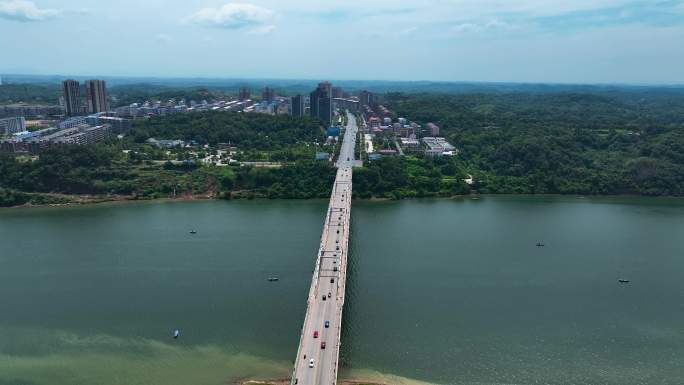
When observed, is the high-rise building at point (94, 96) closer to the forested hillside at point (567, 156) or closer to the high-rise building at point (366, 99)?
the high-rise building at point (366, 99)

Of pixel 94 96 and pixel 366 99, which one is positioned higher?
pixel 94 96

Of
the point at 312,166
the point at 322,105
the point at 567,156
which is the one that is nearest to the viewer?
the point at 312,166

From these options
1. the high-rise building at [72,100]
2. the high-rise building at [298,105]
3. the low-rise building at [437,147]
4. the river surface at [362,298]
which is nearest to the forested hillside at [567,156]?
the low-rise building at [437,147]

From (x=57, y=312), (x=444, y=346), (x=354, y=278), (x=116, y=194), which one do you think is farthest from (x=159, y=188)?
(x=444, y=346)

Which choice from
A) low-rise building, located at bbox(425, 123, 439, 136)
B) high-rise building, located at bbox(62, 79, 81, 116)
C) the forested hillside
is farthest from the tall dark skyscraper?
high-rise building, located at bbox(62, 79, 81, 116)

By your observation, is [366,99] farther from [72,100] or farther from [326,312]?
[326,312]

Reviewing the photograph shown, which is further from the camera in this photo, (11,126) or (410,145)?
(11,126)

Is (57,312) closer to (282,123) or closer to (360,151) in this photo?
(360,151)

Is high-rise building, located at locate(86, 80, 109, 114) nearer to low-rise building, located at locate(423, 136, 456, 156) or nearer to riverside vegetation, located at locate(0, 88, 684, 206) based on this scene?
riverside vegetation, located at locate(0, 88, 684, 206)

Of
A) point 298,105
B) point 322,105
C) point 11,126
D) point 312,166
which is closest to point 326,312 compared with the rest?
point 312,166
